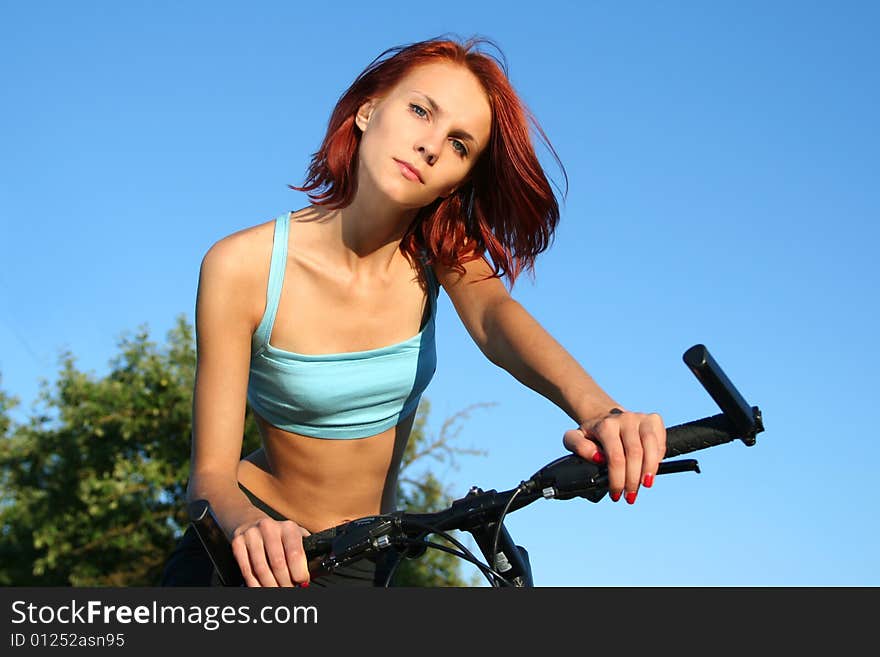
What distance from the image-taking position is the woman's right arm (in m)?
2.60

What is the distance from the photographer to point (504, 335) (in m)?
2.97

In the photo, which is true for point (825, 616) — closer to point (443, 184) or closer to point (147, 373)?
point (443, 184)

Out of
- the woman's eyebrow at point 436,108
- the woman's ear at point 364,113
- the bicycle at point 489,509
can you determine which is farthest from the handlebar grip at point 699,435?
the woman's ear at point 364,113

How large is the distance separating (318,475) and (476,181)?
122 cm

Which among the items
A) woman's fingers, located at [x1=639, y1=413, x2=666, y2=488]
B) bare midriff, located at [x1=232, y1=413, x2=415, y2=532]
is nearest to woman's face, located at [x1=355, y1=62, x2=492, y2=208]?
bare midriff, located at [x1=232, y1=413, x2=415, y2=532]

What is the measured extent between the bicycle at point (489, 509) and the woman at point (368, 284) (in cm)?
65

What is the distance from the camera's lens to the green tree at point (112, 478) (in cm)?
1396

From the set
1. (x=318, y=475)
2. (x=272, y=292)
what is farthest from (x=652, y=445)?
(x=318, y=475)

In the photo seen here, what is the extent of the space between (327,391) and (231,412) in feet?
1.52

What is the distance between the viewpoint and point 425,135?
10.4ft

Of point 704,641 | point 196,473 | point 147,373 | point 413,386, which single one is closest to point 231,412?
point 196,473

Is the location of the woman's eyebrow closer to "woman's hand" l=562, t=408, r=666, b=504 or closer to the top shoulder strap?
the top shoulder strap

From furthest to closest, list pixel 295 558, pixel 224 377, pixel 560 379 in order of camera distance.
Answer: pixel 224 377 → pixel 560 379 → pixel 295 558

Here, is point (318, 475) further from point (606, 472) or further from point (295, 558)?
point (606, 472)
